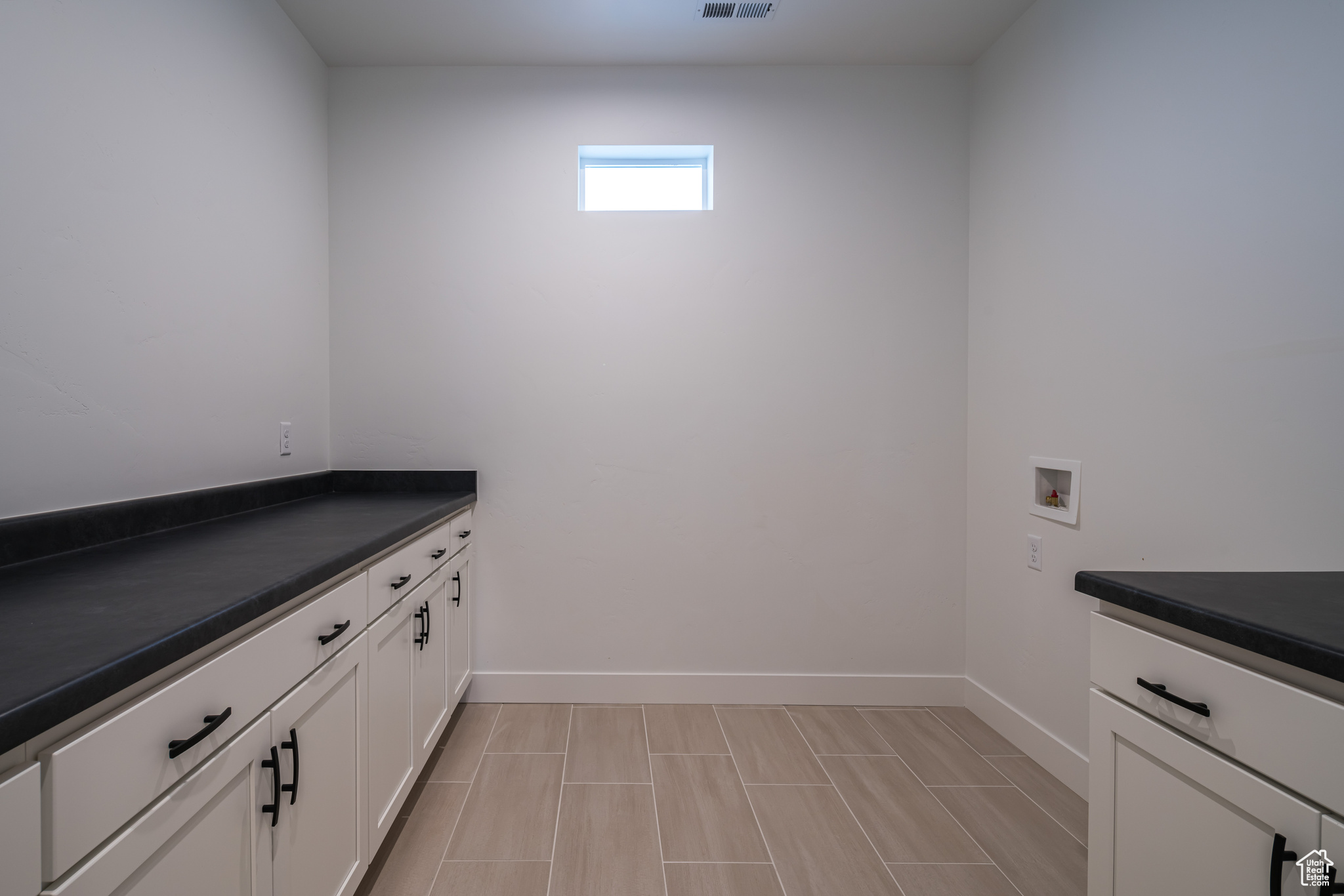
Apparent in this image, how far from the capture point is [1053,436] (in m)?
2.07

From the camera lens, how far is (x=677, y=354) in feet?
8.51

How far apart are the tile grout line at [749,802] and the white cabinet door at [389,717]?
2.47 ft

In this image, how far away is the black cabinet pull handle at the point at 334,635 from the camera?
1.21 meters

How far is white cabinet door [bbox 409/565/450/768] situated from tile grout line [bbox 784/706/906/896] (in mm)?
1325

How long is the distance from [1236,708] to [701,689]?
6.44 feet

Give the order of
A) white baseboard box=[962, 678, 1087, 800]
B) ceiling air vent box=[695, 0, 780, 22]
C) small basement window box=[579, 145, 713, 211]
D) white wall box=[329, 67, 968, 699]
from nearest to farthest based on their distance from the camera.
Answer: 1. white baseboard box=[962, 678, 1087, 800]
2. ceiling air vent box=[695, 0, 780, 22]
3. white wall box=[329, 67, 968, 699]
4. small basement window box=[579, 145, 713, 211]

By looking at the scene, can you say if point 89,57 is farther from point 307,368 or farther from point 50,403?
point 307,368

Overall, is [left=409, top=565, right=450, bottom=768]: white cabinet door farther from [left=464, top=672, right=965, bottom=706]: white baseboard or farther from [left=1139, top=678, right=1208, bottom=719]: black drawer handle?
[left=1139, top=678, right=1208, bottom=719]: black drawer handle

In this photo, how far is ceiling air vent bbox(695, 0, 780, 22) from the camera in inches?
85.1

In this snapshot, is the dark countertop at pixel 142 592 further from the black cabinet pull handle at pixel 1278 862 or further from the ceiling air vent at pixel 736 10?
the ceiling air vent at pixel 736 10

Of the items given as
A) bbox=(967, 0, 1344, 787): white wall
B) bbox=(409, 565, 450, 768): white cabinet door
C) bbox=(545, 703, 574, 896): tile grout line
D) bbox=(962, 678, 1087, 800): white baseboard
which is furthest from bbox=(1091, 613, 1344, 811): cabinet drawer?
bbox=(409, 565, 450, 768): white cabinet door

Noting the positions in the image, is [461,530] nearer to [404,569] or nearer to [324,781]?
[404,569]

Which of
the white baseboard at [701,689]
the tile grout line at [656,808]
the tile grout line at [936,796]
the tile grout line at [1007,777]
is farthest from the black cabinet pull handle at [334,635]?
the tile grout line at [1007,777]

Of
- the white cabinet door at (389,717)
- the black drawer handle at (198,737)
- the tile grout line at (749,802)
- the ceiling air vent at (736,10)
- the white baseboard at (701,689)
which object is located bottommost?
the tile grout line at (749,802)
